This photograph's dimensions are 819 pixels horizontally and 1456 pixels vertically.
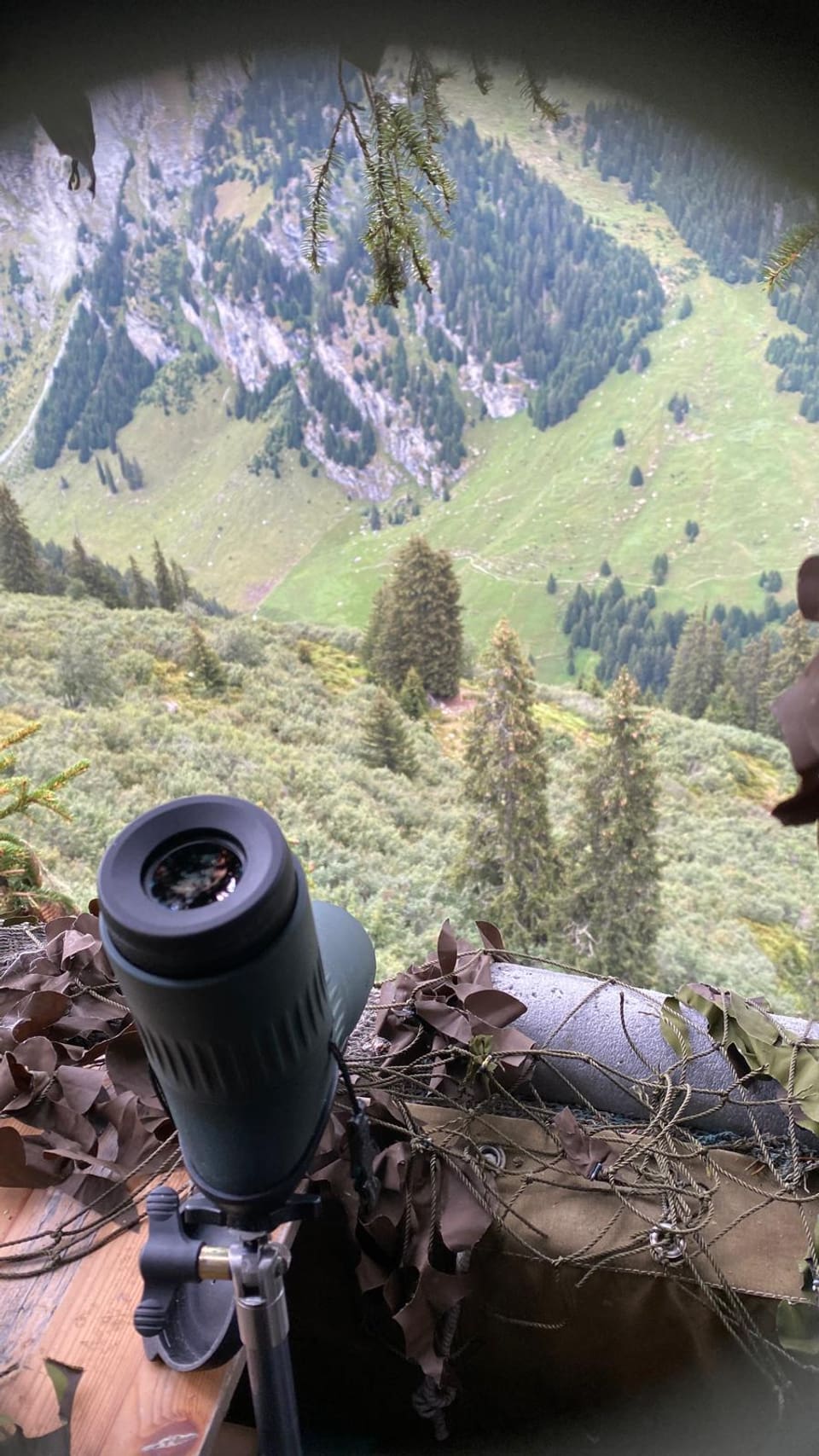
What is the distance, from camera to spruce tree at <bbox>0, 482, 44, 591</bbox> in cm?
467

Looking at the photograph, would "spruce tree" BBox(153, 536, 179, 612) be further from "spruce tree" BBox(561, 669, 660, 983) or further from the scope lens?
the scope lens

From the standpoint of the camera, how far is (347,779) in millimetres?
4273

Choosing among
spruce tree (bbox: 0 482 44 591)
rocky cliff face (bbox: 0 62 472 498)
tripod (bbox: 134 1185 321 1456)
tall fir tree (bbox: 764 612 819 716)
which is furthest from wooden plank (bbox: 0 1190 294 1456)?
spruce tree (bbox: 0 482 44 591)

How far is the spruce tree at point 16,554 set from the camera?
4.67 metres

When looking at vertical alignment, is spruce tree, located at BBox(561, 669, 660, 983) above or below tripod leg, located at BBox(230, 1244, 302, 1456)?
below

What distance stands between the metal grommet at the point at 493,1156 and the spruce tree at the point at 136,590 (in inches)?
190

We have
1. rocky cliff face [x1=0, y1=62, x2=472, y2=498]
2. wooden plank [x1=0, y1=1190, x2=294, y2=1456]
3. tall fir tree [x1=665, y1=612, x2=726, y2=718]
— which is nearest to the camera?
wooden plank [x1=0, y1=1190, x2=294, y2=1456]

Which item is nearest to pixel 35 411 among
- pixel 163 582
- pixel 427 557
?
pixel 163 582

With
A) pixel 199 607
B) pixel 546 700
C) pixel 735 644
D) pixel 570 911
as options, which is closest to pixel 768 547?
pixel 735 644

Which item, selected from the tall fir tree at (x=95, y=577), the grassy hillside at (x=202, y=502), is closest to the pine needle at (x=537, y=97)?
the grassy hillside at (x=202, y=502)

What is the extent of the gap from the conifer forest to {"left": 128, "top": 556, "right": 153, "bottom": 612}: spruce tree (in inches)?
1.4

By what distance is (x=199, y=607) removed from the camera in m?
5.35

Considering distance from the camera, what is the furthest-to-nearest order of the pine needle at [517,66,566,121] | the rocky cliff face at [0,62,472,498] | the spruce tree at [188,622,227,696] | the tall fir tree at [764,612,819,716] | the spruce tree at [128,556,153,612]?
1. the spruce tree at [128,556,153,612]
2. the spruce tree at [188,622,227,696]
3. the rocky cliff face at [0,62,472,498]
4. the pine needle at [517,66,566,121]
5. the tall fir tree at [764,612,819,716]

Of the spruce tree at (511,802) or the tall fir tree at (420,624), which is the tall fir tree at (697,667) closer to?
the tall fir tree at (420,624)
